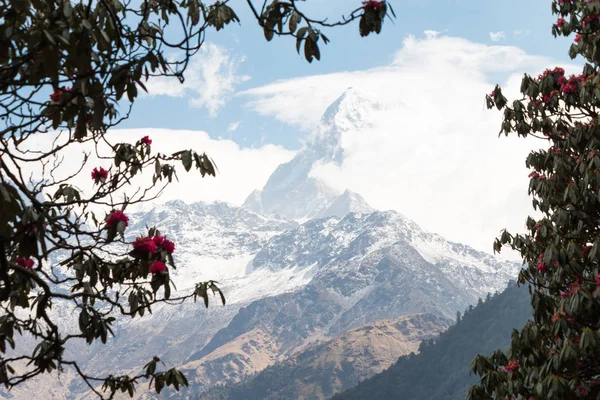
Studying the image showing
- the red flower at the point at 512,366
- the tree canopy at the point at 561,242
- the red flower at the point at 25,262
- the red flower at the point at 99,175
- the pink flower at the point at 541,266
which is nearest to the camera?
the red flower at the point at 25,262

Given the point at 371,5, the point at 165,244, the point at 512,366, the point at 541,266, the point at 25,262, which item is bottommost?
the point at 512,366

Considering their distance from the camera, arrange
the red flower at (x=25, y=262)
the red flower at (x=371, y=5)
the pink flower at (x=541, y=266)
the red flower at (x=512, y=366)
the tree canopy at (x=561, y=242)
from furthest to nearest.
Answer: the pink flower at (x=541, y=266) < the red flower at (x=512, y=366) < the tree canopy at (x=561, y=242) < the red flower at (x=25, y=262) < the red flower at (x=371, y=5)

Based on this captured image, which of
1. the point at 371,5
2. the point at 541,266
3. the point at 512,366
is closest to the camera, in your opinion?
the point at 371,5

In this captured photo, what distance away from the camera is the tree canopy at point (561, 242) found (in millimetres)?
12680

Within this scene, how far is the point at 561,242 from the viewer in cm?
1513

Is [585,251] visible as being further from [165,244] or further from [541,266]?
[165,244]

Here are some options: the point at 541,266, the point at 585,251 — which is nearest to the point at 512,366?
the point at 541,266

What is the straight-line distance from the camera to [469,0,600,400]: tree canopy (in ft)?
41.6

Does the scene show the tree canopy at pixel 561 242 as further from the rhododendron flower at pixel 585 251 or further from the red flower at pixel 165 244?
the red flower at pixel 165 244

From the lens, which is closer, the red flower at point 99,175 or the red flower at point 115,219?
the red flower at point 115,219

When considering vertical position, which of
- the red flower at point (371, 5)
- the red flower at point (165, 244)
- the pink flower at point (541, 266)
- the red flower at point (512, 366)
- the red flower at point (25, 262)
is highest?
the red flower at point (371, 5)

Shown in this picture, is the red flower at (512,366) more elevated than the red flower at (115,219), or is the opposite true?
the red flower at (115,219)

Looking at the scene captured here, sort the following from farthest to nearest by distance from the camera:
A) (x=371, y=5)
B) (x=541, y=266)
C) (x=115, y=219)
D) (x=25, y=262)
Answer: (x=541, y=266)
(x=25, y=262)
(x=115, y=219)
(x=371, y=5)

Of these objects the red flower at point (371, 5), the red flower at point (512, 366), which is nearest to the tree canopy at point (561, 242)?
the red flower at point (512, 366)
